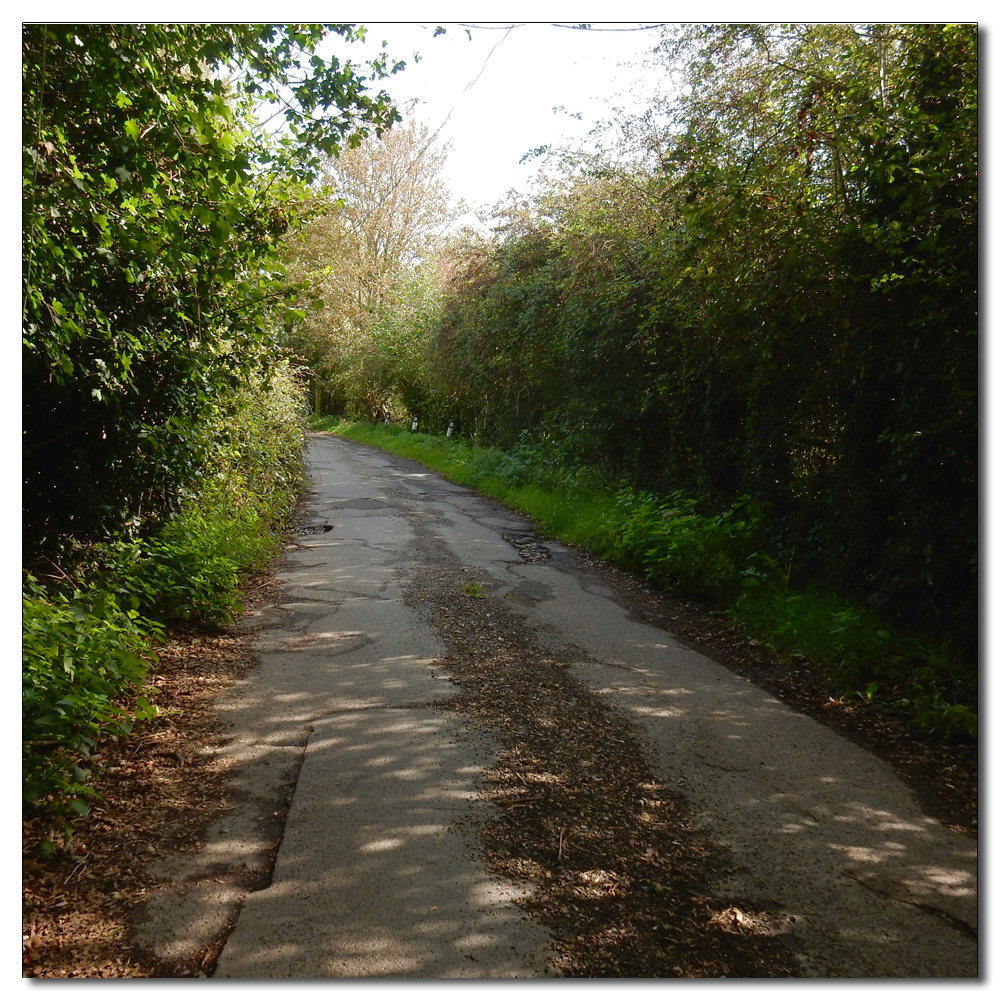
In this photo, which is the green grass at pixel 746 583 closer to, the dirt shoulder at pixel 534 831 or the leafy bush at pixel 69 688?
the dirt shoulder at pixel 534 831

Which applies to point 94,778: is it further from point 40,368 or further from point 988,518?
point 988,518

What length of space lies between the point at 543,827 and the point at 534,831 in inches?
1.9

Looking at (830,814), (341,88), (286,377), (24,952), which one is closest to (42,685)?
(24,952)

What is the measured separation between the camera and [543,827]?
9.43 ft

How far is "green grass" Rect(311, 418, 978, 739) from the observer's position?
414 cm

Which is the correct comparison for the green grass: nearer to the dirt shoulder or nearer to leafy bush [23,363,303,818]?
the dirt shoulder

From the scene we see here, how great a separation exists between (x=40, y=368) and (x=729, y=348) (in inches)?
228

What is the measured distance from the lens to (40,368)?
183 inches

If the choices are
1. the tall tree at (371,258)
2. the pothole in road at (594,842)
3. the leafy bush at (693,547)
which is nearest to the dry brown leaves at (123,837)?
the pothole in road at (594,842)

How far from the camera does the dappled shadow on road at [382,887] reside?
211 cm

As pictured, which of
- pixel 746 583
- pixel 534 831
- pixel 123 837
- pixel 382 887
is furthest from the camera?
Result: pixel 746 583

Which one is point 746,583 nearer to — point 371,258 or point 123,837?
point 123,837

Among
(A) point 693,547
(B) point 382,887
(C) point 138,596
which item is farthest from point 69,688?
(A) point 693,547

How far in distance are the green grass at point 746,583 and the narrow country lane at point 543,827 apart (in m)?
0.58
